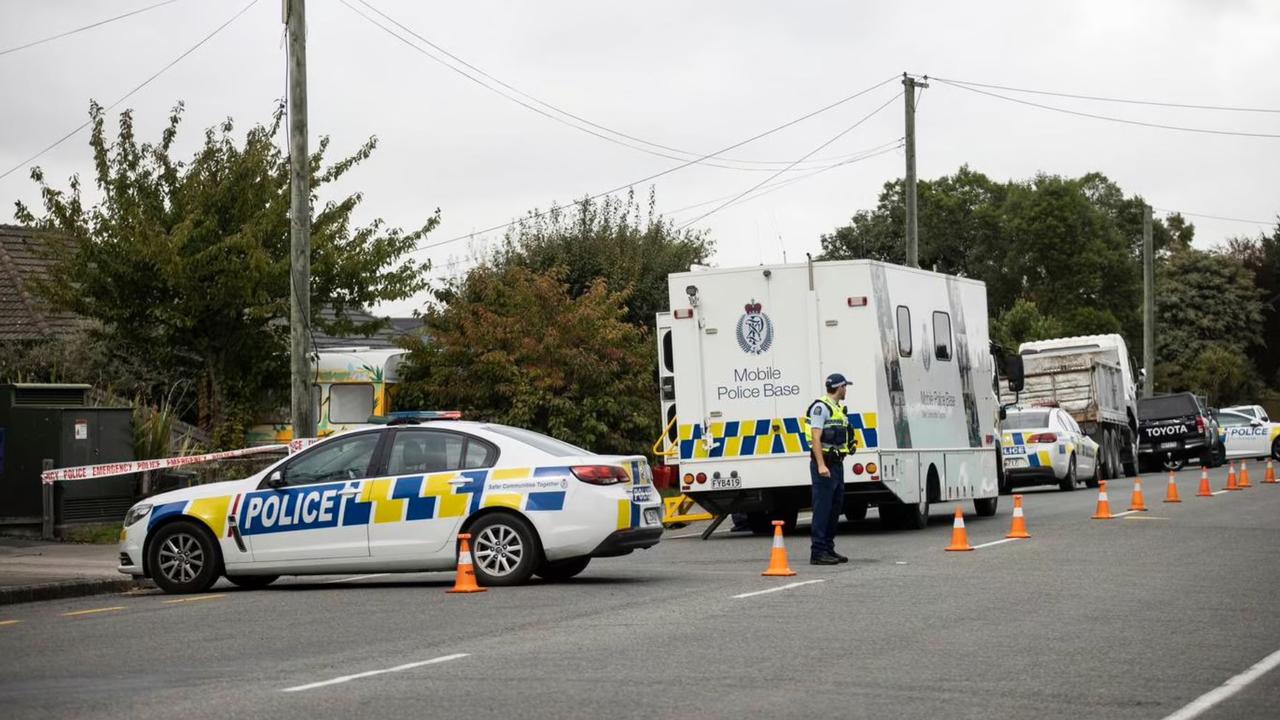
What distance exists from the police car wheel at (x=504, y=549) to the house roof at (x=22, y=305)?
16110mm

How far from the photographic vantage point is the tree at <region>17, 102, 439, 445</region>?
A: 82.7 feet

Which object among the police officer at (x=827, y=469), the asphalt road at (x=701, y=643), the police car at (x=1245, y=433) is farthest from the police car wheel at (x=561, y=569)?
the police car at (x=1245, y=433)

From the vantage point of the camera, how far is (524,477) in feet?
46.8

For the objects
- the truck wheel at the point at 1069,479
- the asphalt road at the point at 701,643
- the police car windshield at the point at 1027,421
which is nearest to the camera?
the asphalt road at the point at 701,643

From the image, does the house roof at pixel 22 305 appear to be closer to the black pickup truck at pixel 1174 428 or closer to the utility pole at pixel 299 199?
the utility pole at pixel 299 199

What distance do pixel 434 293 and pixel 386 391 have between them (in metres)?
2.10

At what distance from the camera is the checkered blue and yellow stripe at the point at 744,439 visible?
19672 millimetres

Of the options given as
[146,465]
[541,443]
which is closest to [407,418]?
[541,443]

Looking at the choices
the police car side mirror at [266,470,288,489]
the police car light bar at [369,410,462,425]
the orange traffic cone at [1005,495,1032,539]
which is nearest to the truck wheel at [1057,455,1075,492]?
the orange traffic cone at [1005,495,1032,539]

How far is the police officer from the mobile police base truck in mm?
3094

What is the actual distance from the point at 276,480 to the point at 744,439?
6.60m

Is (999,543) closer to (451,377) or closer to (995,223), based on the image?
(451,377)

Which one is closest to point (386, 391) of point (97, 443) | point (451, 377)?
point (451, 377)

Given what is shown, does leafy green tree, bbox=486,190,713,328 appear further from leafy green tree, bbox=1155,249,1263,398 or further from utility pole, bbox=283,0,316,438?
leafy green tree, bbox=1155,249,1263,398
